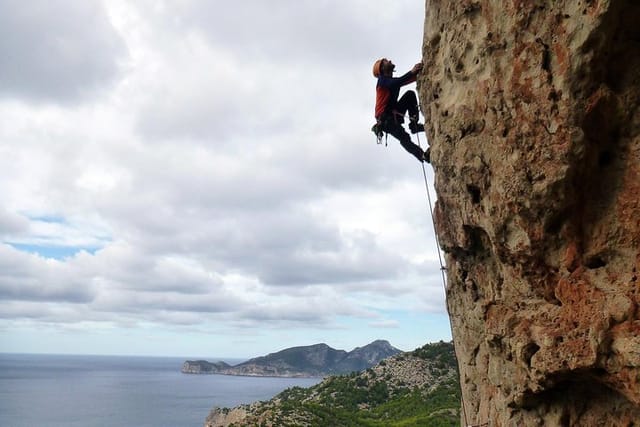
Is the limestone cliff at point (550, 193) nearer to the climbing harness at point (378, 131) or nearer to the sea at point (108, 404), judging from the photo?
the climbing harness at point (378, 131)

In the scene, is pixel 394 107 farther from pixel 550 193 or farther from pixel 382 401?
pixel 382 401

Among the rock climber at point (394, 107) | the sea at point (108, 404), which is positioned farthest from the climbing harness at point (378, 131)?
the sea at point (108, 404)

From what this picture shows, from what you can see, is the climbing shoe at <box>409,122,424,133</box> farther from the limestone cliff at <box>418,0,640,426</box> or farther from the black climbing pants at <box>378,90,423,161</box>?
the limestone cliff at <box>418,0,640,426</box>

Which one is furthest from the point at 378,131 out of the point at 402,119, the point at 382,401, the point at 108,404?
the point at 108,404

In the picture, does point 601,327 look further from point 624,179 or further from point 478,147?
point 478,147

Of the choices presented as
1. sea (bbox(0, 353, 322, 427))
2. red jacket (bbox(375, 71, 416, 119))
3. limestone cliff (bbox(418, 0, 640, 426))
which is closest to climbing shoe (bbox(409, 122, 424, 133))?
red jacket (bbox(375, 71, 416, 119))

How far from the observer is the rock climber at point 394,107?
1168 cm

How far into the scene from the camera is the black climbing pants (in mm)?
12148

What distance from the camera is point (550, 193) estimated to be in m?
7.34

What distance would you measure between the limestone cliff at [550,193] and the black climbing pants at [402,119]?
106 inches

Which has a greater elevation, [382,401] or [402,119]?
[402,119]

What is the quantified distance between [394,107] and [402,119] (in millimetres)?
346

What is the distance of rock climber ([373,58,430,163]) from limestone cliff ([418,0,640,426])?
2.32m

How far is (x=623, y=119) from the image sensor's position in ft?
22.7
